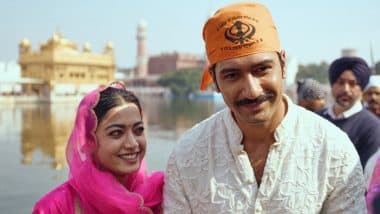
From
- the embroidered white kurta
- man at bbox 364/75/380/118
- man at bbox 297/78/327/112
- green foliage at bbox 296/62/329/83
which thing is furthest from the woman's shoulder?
green foliage at bbox 296/62/329/83

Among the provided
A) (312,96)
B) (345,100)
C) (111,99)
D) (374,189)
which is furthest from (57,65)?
(374,189)

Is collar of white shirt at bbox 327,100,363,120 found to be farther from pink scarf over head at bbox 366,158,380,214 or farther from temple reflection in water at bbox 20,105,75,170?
temple reflection in water at bbox 20,105,75,170

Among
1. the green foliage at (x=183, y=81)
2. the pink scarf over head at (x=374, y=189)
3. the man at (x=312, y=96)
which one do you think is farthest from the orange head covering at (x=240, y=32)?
the green foliage at (x=183, y=81)

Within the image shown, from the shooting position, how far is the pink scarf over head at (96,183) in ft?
5.16

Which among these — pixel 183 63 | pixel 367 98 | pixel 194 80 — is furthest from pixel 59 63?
pixel 367 98

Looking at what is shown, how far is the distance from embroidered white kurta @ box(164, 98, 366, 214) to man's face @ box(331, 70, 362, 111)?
1.22 m

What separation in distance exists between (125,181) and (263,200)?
2.25 ft

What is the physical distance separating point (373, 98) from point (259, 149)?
1.78m

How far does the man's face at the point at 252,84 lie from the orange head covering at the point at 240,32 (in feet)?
0.07

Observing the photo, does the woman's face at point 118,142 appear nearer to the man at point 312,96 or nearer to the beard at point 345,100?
the beard at point 345,100

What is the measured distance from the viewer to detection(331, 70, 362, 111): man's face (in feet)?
7.82

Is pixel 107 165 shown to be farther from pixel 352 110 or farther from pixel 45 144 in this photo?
pixel 45 144

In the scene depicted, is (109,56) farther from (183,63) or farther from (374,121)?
(374,121)

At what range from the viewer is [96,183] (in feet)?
5.20
